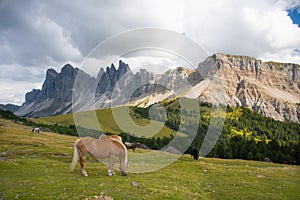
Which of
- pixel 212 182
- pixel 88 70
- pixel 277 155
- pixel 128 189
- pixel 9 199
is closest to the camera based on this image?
pixel 9 199

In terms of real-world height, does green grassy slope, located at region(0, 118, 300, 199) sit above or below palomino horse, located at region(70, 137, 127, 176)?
below

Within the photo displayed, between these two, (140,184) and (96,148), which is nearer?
(140,184)

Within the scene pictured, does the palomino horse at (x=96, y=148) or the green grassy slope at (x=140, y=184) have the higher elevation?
the palomino horse at (x=96, y=148)

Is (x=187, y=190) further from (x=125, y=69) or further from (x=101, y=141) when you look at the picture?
(x=125, y=69)

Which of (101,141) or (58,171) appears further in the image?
(58,171)

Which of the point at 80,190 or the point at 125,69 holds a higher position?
the point at 125,69

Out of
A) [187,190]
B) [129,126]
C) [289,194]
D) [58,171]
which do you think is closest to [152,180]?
[187,190]

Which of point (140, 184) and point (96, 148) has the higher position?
point (96, 148)

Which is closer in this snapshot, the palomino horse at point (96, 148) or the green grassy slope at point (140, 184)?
the green grassy slope at point (140, 184)

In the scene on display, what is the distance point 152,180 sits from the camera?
20203 mm

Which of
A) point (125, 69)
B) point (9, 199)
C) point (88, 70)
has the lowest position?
point (9, 199)

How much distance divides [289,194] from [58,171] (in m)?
21.0

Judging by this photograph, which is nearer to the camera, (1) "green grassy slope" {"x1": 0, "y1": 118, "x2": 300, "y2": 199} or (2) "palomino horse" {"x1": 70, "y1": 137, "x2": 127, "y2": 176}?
(1) "green grassy slope" {"x1": 0, "y1": 118, "x2": 300, "y2": 199}

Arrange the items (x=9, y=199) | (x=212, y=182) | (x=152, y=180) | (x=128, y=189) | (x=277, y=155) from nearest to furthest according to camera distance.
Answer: (x=9, y=199), (x=128, y=189), (x=152, y=180), (x=212, y=182), (x=277, y=155)
